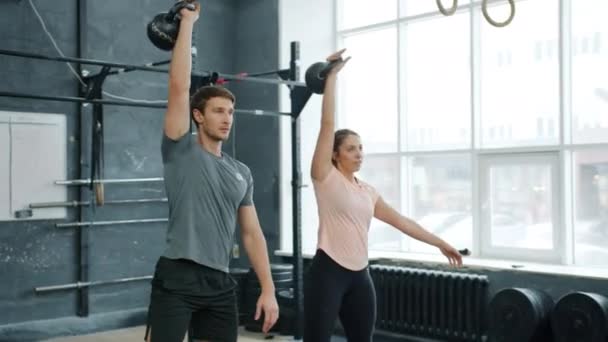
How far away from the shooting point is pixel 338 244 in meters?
2.89

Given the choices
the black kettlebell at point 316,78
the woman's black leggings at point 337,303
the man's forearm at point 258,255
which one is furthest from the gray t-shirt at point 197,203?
the black kettlebell at point 316,78

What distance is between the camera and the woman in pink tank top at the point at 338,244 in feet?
9.25

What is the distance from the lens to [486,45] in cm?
506

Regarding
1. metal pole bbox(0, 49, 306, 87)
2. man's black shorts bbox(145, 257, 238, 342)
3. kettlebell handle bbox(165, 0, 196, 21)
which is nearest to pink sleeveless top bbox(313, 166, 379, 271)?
man's black shorts bbox(145, 257, 238, 342)

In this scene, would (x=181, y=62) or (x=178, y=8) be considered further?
(x=178, y=8)

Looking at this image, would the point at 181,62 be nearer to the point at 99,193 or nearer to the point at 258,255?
the point at 258,255

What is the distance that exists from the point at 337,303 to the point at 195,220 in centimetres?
90

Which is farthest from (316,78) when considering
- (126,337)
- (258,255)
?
(126,337)

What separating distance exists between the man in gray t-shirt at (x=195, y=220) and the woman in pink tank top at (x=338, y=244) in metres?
0.59

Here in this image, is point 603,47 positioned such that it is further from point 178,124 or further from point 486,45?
point 178,124

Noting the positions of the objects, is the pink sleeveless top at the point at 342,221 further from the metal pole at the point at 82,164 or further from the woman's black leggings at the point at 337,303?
the metal pole at the point at 82,164

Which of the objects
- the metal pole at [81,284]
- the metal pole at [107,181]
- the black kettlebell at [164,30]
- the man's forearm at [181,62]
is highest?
the black kettlebell at [164,30]

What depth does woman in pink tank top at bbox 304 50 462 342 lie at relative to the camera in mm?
2820

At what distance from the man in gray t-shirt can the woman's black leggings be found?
58 centimetres
